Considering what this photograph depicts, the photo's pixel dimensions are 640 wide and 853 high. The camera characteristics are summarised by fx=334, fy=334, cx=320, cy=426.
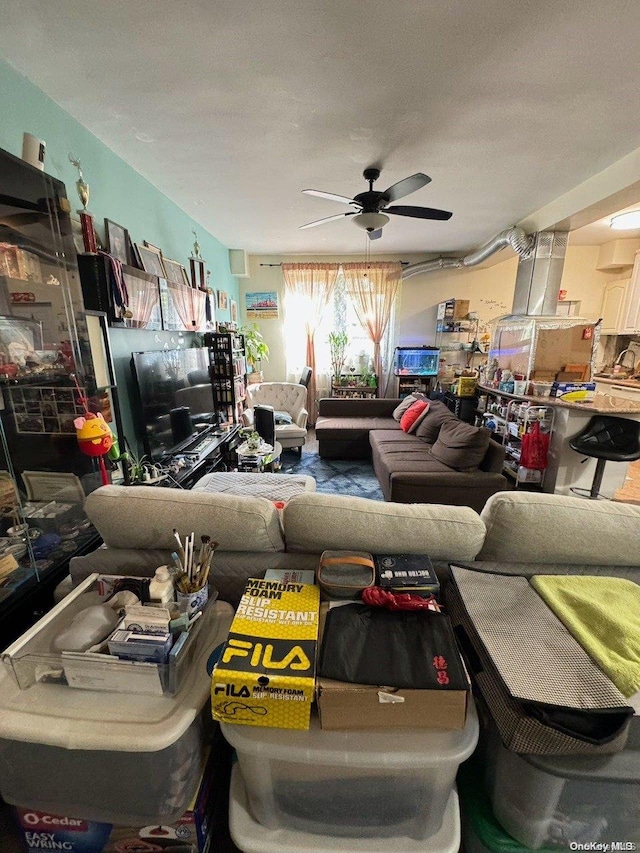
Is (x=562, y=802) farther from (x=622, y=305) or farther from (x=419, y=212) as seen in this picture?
(x=622, y=305)

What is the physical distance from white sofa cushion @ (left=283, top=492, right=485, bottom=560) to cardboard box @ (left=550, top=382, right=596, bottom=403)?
2.42 metres

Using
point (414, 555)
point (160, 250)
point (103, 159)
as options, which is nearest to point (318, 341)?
point (160, 250)

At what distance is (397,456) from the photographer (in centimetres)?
301

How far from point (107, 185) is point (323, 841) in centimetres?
324

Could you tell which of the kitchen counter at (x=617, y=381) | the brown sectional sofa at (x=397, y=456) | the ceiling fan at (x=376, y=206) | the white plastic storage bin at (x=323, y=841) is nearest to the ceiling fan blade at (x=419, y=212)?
the ceiling fan at (x=376, y=206)

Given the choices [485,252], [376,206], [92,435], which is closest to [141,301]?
[92,435]

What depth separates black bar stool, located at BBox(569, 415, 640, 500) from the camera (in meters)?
2.43

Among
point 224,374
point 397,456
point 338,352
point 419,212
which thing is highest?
point 419,212

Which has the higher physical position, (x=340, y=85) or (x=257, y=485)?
(x=340, y=85)

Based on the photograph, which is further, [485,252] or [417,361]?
[417,361]

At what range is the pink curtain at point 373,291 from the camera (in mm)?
5055

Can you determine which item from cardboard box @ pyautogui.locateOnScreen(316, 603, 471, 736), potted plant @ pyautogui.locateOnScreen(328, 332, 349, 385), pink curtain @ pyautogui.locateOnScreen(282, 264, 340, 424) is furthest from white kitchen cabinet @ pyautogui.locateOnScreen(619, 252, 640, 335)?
cardboard box @ pyautogui.locateOnScreen(316, 603, 471, 736)

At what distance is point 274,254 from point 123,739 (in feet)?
18.0

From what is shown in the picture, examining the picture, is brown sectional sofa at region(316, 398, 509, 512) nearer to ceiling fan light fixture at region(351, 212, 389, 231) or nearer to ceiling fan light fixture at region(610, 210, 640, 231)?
ceiling fan light fixture at region(351, 212, 389, 231)
